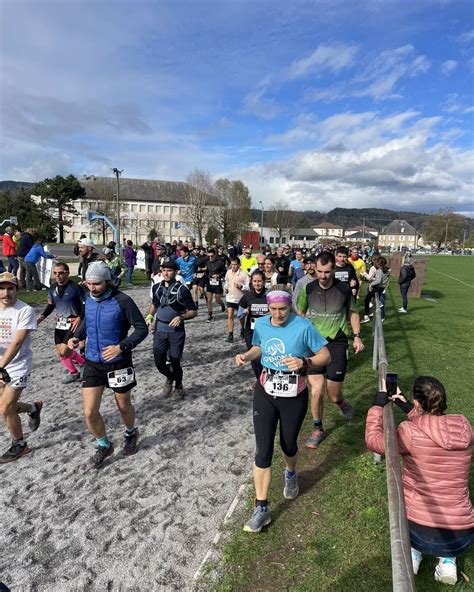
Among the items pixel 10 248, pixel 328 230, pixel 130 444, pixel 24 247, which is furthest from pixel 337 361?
pixel 328 230

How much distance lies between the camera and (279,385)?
3.27 m

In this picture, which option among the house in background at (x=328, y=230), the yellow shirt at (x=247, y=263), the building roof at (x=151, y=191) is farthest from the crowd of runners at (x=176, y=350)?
the house in background at (x=328, y=230)

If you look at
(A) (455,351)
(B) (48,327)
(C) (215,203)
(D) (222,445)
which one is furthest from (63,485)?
(C) (215,203)

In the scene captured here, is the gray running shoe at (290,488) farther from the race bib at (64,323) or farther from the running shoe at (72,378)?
the running shoe at (72,378)

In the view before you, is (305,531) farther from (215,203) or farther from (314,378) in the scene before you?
(215,203)

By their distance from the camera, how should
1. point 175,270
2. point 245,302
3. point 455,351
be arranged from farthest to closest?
1. point 455,351
2. point 245,302
3. point 175,270

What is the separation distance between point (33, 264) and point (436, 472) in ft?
47.2

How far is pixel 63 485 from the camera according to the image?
384 centimetres

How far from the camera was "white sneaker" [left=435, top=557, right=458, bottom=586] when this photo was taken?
105 inches

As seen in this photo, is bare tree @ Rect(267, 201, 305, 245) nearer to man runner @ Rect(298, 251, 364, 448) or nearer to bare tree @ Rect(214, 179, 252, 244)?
bare tree @ Rect(214, 179, 252, 244)

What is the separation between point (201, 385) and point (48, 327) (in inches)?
216

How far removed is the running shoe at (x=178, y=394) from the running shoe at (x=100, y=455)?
1.70 metres

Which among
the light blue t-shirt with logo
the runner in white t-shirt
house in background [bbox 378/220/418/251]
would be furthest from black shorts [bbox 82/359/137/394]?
house in background [bbox 378/220/418/251]

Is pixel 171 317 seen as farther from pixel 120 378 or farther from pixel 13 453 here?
pixel 13 453
